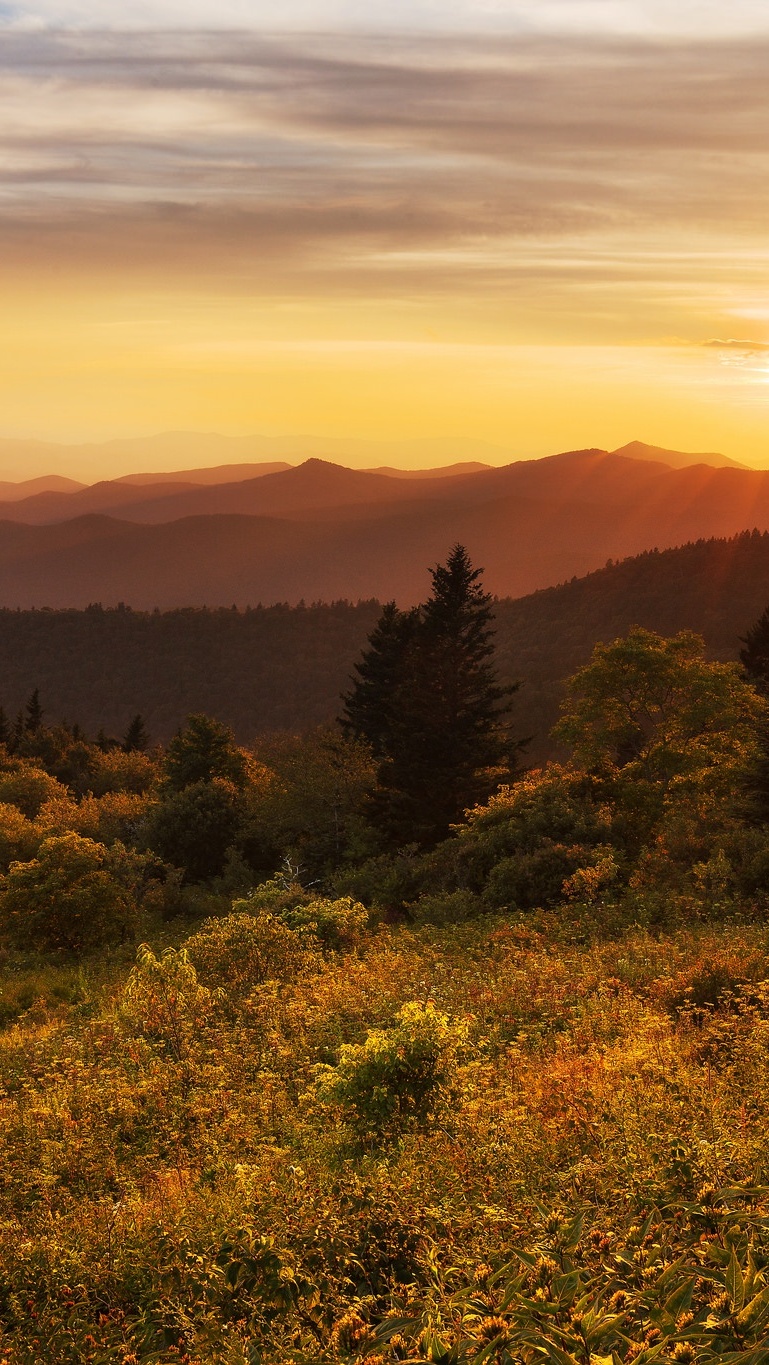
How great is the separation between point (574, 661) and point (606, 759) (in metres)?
68.2

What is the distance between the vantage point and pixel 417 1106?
7.77 metres

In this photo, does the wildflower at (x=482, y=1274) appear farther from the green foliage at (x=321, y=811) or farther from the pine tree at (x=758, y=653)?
the pine tree at (x=758, y=653)

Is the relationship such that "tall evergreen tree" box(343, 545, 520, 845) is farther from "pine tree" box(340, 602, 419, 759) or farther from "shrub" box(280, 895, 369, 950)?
"shrub" box(280, 895, 369, 950)

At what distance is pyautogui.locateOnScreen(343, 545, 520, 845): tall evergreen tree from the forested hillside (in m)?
42.5

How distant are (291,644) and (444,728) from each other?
12695 centimetres

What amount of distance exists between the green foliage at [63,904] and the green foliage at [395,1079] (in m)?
16.3

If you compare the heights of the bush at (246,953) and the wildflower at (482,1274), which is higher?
the wildflower at (482,1274)

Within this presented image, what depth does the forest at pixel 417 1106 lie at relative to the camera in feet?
14.9

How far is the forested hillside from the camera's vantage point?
10325 cm

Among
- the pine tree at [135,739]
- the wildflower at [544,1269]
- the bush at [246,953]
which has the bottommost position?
the pine tree at [135,739]

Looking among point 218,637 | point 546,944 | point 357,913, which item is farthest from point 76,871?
point 218,637

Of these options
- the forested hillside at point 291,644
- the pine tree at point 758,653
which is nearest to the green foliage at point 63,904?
the pine tree at point 758,653

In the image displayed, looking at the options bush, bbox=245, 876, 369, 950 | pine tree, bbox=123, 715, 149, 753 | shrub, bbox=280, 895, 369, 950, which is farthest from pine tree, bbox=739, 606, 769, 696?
pine tree, bbox=123, 715, 149, 753

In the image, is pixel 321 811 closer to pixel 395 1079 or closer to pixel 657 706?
pixel 657 706
